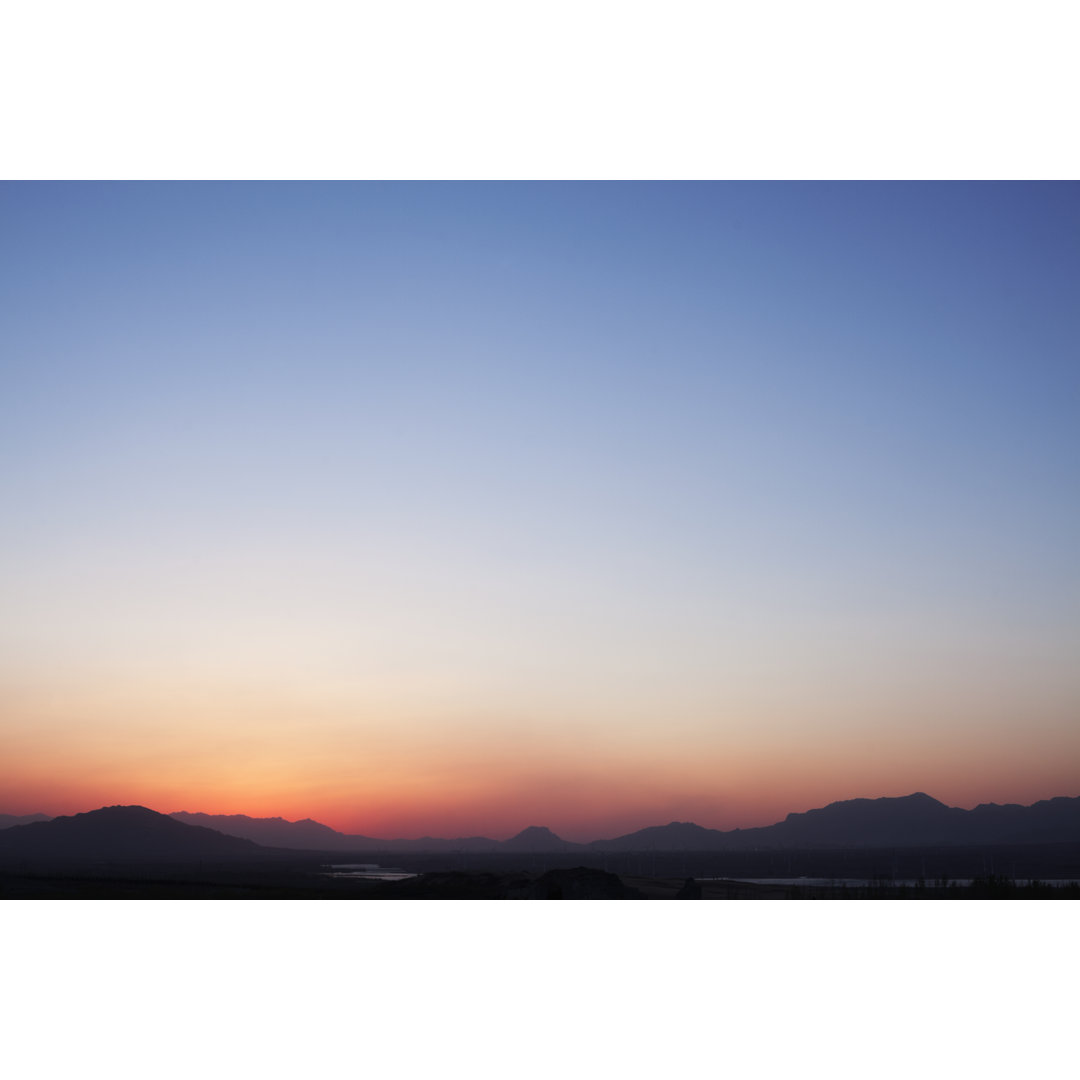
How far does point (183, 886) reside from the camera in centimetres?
5769

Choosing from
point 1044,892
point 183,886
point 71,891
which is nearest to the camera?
point 1044,892

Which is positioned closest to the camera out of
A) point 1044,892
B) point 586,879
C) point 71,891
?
point 586,879

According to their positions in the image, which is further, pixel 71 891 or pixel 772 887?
pixel 772 887

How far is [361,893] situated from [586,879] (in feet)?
54.8

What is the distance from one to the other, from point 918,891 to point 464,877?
21.5 meters

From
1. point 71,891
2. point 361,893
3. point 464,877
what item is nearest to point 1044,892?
point 464,877

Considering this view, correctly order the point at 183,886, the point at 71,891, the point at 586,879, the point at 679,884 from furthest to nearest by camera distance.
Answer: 1. the point at 183,886
2. the point at 679,884
3. the point at 71,891
4. the point at 586,879

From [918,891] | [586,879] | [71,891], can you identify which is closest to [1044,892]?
[918,891]

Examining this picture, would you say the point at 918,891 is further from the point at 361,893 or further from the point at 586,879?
the point at 361,893

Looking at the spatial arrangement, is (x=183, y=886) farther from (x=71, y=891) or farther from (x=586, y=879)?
(x=586, y=879)

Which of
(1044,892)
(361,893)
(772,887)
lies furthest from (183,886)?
(1044,892)

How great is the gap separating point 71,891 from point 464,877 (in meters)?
19.5

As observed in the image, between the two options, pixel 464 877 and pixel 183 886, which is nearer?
pixel 464 877

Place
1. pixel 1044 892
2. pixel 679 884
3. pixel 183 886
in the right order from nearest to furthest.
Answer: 1. pixel 1044 892
2. pixel 679 884
3. pixel 183 886
